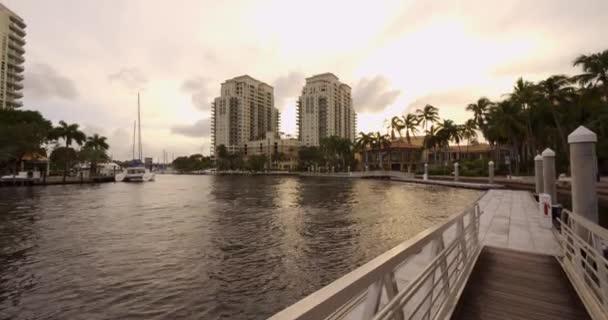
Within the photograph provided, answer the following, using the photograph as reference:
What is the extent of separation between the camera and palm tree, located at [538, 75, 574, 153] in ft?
116

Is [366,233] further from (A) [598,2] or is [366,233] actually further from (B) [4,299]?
(A) [598,2]

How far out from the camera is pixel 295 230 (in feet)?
43.6

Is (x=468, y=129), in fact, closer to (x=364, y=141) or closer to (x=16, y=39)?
(x=364, y=141)

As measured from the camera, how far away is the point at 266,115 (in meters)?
198

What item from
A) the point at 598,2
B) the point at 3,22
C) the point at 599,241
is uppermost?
the point at 3,22

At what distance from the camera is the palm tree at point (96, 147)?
62844 millimetres

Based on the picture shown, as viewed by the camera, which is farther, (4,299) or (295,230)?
(295,230)

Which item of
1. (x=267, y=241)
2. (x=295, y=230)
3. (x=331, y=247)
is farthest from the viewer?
(x=295, y=230)

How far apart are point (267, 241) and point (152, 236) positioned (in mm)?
4838

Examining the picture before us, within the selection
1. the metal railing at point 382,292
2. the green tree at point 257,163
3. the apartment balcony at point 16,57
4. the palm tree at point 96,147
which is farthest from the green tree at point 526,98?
the apartment balcony at point 16,57

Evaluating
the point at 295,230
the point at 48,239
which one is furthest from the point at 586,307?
the point at 48,239

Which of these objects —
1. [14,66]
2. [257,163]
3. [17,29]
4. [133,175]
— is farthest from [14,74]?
[257,163]

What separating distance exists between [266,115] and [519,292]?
649 ft

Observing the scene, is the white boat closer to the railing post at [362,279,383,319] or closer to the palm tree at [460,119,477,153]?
the palm tree at [460,119,477,153]
